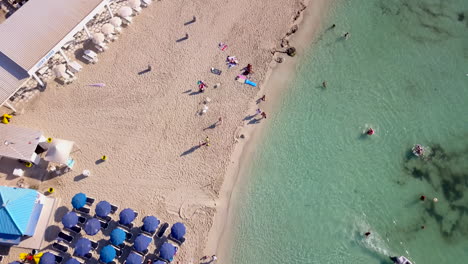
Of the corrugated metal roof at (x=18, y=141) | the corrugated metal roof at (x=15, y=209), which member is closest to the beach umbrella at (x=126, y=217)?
the corrugated metal roof at (x=15, y=209)

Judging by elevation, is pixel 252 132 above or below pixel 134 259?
above

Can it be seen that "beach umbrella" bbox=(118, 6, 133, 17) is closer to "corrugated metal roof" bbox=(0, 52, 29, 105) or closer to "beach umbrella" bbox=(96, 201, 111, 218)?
"corrugated metal roof" bbox=(0, 52, 29, 105)

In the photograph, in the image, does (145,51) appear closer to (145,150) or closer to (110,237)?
(145,150)

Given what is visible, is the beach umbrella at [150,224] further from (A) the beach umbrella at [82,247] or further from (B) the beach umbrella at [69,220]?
(B) the beach umbrella at [69,220]

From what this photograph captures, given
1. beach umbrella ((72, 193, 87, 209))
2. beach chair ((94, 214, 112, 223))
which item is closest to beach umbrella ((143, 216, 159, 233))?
beach chair ((94, 214, 112, 223))

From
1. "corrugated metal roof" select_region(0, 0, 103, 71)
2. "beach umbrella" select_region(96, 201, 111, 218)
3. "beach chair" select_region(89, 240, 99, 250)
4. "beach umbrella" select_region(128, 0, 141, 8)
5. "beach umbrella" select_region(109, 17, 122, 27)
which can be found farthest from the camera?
"beach umbrella" select_region(128, 0, 141, 8)

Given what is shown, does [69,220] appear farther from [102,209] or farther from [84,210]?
[102,209]

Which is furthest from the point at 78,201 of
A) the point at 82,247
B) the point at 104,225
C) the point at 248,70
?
the point at 248,70
